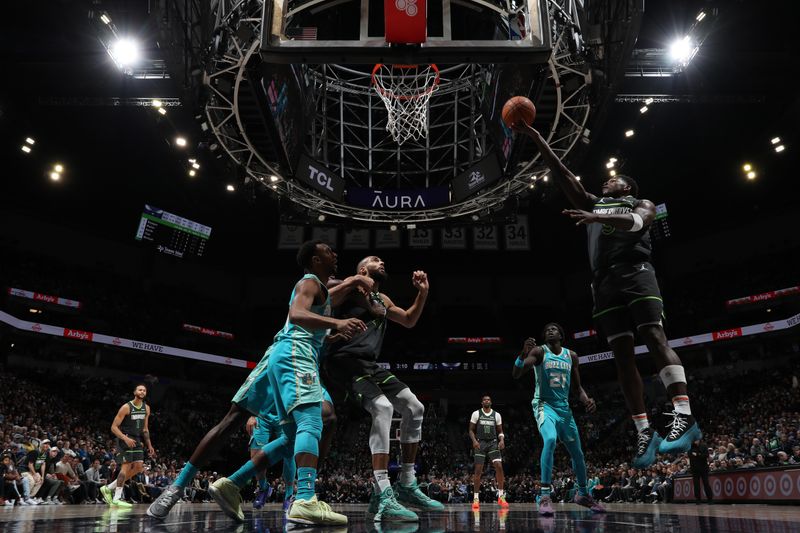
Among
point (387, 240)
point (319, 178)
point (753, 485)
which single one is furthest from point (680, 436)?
point (387, 240)

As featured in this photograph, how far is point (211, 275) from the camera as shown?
3584 cm

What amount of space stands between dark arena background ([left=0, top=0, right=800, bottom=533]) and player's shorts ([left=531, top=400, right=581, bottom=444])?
4 cm

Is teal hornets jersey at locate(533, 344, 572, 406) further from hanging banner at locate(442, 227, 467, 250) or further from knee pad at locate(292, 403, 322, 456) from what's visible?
hanging banner at locate(442, 227, 467, 250)

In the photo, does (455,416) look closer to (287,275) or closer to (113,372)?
(287,275)

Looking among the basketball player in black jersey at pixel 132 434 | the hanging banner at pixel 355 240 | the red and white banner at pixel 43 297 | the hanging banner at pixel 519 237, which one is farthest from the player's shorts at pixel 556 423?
the red and white banner at pixel 43 297

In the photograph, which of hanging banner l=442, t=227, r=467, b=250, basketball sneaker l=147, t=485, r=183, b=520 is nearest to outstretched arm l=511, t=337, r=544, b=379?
basketball sneaker l=147, t=485, r=183, b=520

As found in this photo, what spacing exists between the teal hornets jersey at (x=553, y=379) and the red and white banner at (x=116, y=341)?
970 inches

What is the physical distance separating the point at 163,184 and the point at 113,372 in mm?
10307

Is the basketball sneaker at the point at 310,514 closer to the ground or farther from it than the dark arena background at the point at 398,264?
closer to the ground

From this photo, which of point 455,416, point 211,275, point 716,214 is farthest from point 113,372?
point 716,214

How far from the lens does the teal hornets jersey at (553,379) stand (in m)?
7.74

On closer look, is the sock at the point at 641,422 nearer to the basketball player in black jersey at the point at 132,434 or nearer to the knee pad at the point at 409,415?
the knee pad at the point at 409,415

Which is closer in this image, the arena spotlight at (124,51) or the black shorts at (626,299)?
the black shorts at (626,299)

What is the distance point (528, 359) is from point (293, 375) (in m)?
4.30
